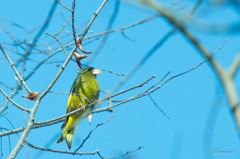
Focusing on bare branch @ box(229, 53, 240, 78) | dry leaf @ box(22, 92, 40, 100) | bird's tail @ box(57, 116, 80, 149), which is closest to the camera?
bare branch @ box(229, 53, 240, 78)

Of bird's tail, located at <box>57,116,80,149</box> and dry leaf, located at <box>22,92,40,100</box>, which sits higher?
bird's tail, located at <box>57,116,80,149</box>

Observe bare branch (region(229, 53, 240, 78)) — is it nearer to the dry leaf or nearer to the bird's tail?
the dry leaf

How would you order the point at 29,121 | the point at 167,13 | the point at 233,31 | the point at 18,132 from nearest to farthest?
the point at 233,31, the point at 167,13, the point at 29,121, the point at 18,132

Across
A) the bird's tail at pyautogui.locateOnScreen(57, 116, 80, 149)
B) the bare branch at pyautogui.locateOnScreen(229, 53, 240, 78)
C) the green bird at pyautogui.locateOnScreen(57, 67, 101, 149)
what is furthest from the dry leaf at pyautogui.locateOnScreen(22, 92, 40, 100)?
the bare branch at pyautogui.locateOnScreen(229, 53, 240, 78)

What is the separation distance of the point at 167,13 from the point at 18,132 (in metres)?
2.72

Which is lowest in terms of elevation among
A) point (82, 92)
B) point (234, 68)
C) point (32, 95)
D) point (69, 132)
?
point (234, 68)

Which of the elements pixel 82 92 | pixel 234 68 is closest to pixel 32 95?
pixel 82 92

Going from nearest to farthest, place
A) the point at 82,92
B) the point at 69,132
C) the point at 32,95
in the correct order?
the point at 32,95
the point at 69,132
the point at 82,92

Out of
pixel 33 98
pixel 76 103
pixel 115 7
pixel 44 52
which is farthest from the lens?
pixel 76 103

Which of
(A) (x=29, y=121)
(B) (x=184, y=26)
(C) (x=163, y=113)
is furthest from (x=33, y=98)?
(B) (x=184, y=26)

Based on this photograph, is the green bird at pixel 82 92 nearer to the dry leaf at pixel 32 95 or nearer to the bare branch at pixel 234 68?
the dry leaf at pixel 32 95

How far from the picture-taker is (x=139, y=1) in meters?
1.12

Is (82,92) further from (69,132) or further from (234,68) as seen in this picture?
(234,68)

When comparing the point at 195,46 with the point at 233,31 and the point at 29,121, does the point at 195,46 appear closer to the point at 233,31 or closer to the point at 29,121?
the point at 233,31
